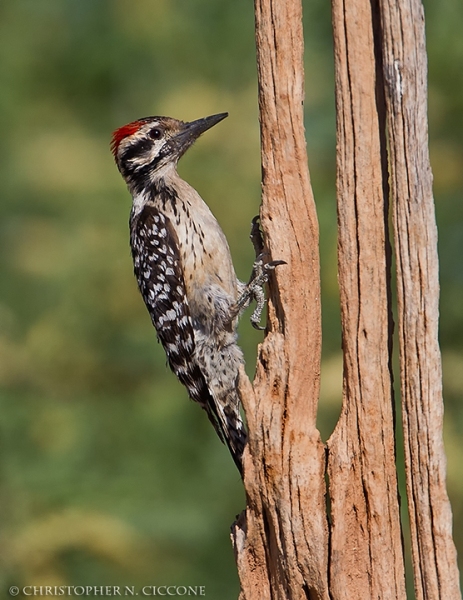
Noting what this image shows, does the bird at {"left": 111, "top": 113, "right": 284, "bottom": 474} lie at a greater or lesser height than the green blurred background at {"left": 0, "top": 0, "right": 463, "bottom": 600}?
lesser

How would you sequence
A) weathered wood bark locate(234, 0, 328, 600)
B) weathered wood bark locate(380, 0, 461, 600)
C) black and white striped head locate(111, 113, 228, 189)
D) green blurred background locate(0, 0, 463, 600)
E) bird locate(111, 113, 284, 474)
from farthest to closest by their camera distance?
1. green blurred background locate(0, 0, 463, 600)
2. black and white striped head locate(111, 113, 228, 189)
3. bird locate(111, 113, 284, 474)
4. weathered wood bark locate(234, 0, 328, 600)
5. weathered wood bark locate(380, 0, 461, 600)

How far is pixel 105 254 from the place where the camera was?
9.74 meters

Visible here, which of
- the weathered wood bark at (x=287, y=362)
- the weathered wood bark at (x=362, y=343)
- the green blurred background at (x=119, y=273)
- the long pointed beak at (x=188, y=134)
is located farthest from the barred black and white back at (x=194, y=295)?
the green blurred background at (x=119, y=273)

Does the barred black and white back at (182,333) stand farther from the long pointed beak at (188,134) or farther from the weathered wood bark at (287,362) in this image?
the weathered wood bark at (287,362)

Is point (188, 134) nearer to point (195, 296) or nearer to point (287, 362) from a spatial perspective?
point (195, 296)

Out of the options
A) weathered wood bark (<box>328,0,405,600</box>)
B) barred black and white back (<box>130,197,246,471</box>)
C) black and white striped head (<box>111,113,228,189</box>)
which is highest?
black and white striped head (<box>111,113,228,189</box>)

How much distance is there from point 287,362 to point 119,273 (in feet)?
19.4

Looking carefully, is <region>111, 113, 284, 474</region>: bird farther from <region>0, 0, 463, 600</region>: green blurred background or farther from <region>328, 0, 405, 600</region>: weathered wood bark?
<region>0, 0, 463, 600</region>: green blurred background

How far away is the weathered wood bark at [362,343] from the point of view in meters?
3.72

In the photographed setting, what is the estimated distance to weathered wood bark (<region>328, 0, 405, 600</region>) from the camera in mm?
3717

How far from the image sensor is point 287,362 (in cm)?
400

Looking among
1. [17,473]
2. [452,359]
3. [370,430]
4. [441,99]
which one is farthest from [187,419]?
[370,430]

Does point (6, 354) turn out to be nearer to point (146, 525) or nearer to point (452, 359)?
point (146, 525)

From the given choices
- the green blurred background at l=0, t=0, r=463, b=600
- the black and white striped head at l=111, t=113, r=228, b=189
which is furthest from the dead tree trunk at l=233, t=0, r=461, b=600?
the green blurred background at l=0, t=0, r=463, b=600
